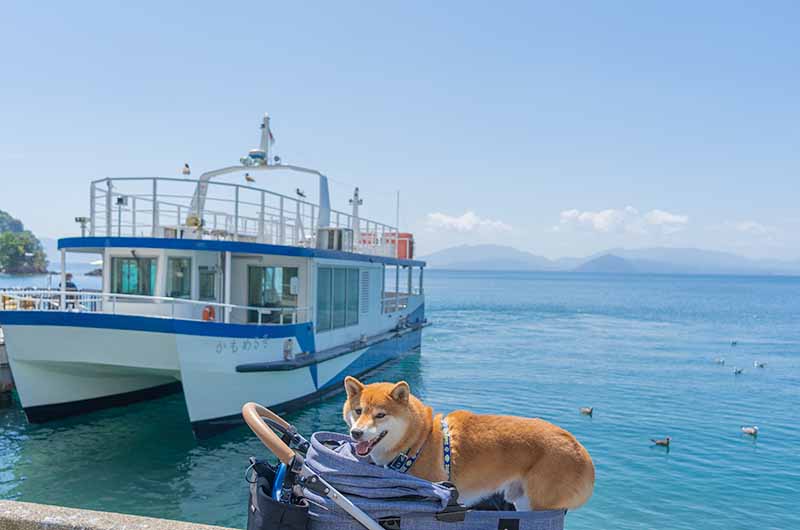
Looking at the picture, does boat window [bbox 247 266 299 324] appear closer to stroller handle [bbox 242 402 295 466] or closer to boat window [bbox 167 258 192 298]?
boat window [bbox 167 258 192 298]

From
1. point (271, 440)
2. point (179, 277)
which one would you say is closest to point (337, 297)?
point (179, 277)

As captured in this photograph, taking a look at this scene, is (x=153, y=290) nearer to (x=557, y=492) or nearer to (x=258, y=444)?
(x=258, y=444)

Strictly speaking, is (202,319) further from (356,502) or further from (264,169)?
(356,502)

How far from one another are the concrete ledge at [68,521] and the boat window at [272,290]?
414 inches

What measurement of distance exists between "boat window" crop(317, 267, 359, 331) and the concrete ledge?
1099 centimetres

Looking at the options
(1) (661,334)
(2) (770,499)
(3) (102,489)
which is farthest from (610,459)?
(1) (661,334)

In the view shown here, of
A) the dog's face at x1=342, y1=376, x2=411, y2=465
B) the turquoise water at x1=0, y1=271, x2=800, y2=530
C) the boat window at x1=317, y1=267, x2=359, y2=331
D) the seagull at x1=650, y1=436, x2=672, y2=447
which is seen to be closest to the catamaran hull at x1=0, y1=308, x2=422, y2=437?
the turquoise water at x1=0, y1=271, x2=800, y2=530

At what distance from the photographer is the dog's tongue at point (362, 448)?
3.12 metres

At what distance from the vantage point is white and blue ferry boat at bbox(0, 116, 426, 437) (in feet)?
35.1

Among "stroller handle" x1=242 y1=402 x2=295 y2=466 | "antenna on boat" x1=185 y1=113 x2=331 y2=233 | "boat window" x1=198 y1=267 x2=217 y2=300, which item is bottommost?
"stroller handle" x1=242 y1=402 x2=295 y2=466

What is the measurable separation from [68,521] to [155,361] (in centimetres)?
808

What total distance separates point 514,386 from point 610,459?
25.2ft

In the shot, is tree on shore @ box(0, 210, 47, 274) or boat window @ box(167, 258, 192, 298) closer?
boat window @ box(167, 258, 192, 298)

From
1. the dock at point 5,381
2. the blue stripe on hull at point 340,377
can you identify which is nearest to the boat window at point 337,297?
the blue stripe on hull at point 340,377
